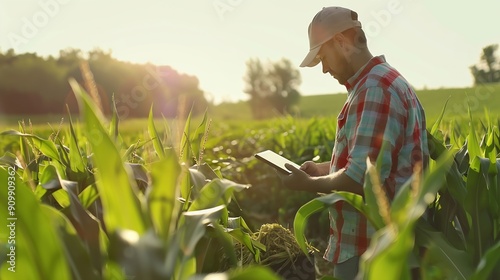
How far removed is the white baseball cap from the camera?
8.28 feet

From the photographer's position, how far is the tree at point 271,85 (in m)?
73.8

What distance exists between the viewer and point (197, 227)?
1091 mm

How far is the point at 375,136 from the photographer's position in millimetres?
2279

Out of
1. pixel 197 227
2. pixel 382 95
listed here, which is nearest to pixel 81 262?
pixel 197 227

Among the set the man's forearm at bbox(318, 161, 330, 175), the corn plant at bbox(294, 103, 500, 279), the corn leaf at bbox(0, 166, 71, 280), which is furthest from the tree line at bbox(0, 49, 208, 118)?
the corn leaf at bbox(0, 166, 71, 280)

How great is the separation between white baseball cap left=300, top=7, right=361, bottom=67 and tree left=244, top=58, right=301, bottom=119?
69347 mm

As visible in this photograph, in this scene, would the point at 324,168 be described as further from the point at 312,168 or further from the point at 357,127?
the point at 357,127

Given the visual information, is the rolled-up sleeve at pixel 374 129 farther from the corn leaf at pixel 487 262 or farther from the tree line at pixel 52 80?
the tree line at pixel 52 80

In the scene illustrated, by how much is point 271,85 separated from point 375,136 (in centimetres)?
7603

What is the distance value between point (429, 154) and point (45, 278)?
1748 millimetres

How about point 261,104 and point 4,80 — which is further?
point 261,104

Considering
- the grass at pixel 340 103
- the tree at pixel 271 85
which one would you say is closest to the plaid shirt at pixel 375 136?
the grass at pixel 340 103

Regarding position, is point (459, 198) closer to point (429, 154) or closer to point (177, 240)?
point (429, 154)

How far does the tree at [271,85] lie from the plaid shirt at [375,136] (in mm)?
69470
